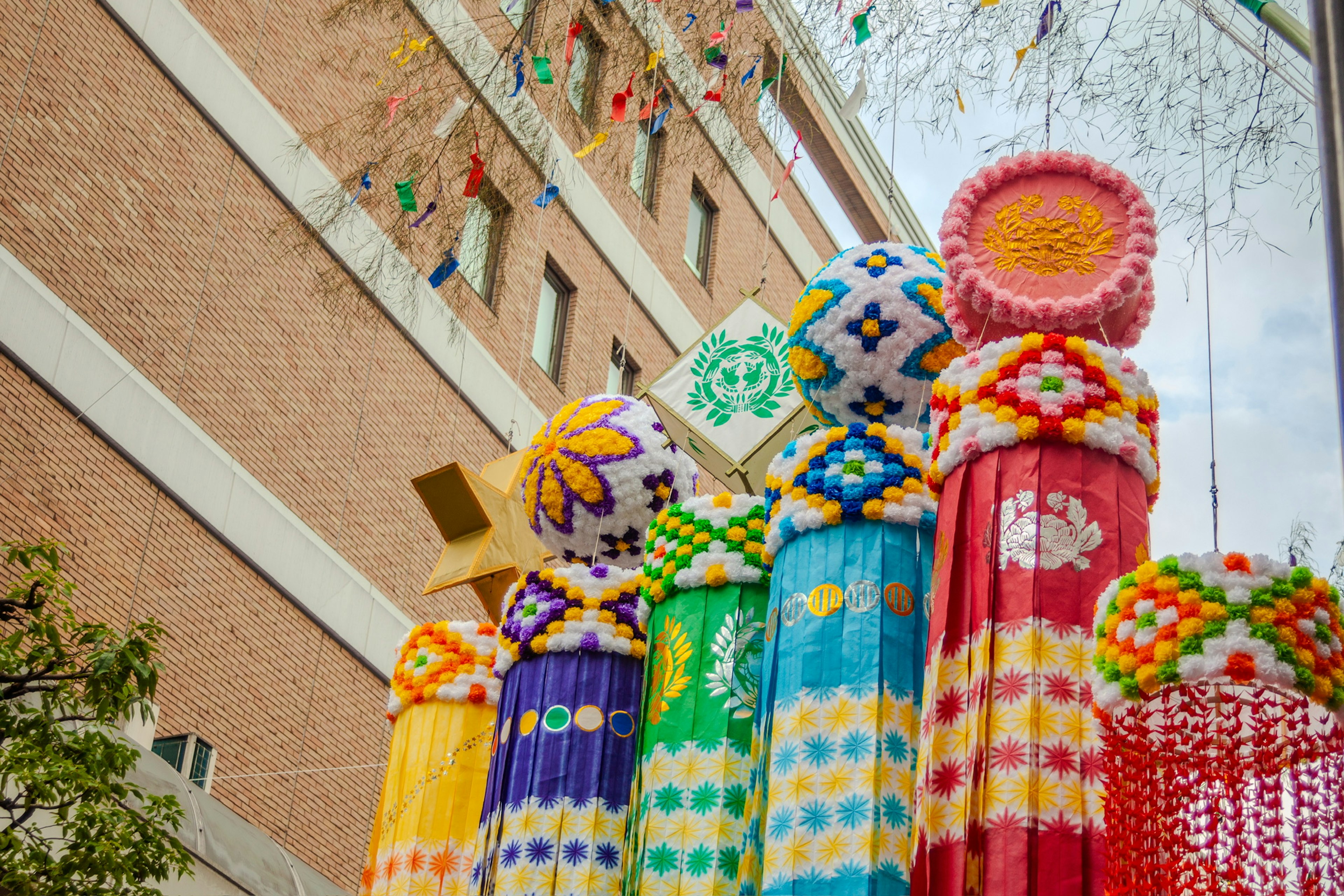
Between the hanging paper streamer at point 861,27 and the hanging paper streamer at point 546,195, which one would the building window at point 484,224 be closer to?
the hanging paper streamer at point 546,195

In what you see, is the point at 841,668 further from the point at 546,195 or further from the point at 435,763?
the point at 546,195

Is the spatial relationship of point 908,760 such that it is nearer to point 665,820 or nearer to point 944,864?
point 944,864

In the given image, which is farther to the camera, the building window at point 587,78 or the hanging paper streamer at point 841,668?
the building window at point 587,78

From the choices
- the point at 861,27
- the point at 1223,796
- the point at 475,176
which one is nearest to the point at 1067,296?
the point at 861,27

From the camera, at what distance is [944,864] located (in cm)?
530

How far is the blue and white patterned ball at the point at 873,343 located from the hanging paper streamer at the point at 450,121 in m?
1.65

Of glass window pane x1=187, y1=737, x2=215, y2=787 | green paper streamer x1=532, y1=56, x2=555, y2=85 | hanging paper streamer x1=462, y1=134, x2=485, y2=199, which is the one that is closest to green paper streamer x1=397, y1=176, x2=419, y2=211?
hanging paper streamer x1=462, y1=134, x2=485, y2=199

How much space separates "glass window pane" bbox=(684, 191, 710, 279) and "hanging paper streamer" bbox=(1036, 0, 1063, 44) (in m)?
16.7

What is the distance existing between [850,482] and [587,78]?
2963 millimetres

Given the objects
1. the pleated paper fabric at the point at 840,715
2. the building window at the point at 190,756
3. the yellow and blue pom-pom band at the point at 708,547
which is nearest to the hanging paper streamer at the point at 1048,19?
the pleated paper fabric at the point at 840,715

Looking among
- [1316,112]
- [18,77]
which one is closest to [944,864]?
[1316,112]

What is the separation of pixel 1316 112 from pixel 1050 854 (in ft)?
9.95

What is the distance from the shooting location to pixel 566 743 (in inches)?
287

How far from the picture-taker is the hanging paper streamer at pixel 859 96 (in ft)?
22.3
